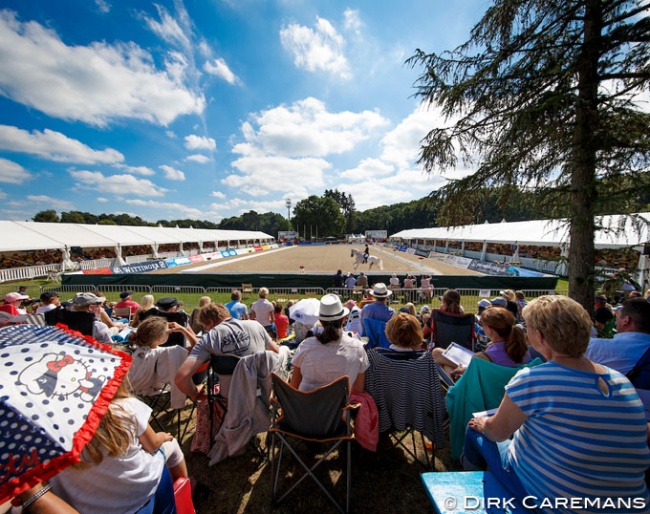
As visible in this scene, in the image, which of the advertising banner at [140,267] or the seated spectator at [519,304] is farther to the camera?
the advertising banner at [140,267]

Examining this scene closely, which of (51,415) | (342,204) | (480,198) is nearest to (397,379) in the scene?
(51,415)

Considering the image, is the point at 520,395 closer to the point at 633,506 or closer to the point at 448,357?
the point at 633,506

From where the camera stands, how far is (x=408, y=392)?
2633mm

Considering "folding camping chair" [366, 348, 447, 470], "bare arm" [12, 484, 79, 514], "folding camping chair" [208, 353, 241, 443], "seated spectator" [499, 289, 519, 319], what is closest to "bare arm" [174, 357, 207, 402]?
"folding camping chair" [208, 353, 241, 443]

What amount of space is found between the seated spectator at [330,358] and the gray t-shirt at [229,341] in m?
0.57

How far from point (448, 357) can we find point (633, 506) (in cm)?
189

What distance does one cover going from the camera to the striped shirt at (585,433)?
131 cm

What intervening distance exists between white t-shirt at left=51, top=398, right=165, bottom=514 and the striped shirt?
2.09 meters

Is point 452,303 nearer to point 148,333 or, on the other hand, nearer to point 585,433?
point 585,433

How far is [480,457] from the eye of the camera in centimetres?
217

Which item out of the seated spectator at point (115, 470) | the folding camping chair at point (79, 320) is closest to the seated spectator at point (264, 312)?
the folding camping chair at point (79, 320)

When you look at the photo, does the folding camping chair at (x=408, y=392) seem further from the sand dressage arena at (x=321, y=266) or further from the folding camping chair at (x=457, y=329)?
the sand dressage arena at (x=321, y=266)

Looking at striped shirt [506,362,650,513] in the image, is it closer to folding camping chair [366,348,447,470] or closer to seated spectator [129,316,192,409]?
folding camping chair [366,348,447,470]

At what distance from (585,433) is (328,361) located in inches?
67.9
